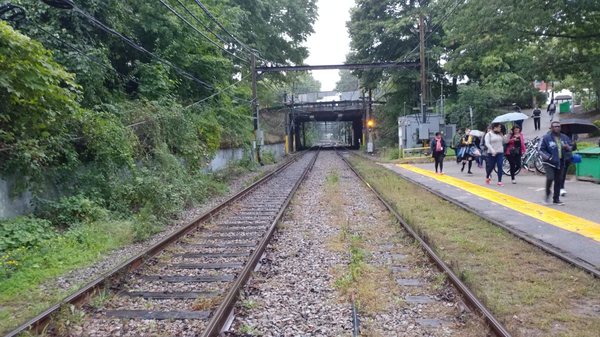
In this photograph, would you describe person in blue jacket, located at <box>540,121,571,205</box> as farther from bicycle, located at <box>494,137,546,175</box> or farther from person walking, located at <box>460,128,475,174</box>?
person walking, located at <box>460,128,475,174</box>

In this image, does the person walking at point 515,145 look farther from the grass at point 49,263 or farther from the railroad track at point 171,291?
the grass at point 49,263

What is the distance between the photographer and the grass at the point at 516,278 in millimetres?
4258

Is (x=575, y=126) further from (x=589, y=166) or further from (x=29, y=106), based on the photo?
(x=29, y=106)

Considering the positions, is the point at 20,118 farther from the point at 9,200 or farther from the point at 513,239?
the point at 513,239

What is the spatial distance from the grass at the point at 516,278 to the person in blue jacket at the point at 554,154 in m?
1.89

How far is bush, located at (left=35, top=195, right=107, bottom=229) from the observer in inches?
349

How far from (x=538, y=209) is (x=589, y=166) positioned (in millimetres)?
5015

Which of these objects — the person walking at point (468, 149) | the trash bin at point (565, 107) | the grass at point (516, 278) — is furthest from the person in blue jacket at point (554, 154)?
the trash bin at point (565, 107)

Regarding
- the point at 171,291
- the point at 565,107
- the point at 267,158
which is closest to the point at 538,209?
the point at 171,291

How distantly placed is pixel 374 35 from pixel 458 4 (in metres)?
18.0

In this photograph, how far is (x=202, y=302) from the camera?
4973mm

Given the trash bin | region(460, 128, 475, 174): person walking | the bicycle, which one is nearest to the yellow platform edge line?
the bicycle

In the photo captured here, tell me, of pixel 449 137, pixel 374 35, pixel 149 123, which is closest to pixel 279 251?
pixel 149 123

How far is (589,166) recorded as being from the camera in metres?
13.1
